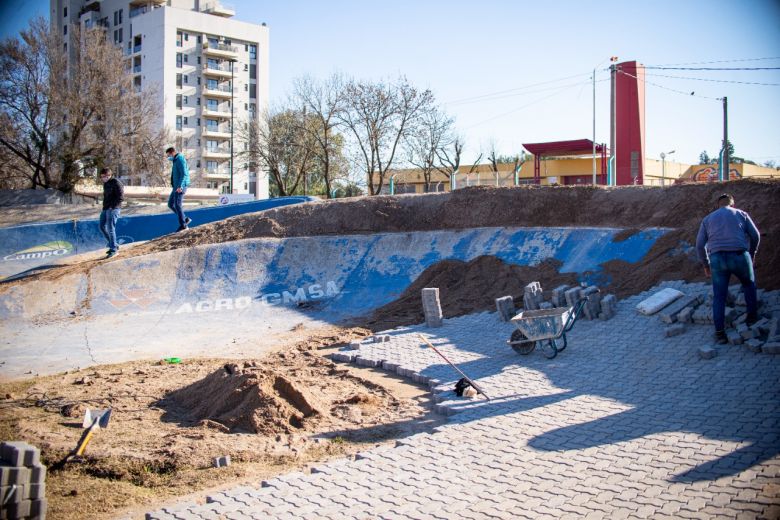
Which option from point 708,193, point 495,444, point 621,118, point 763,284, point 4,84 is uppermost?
point 4,84

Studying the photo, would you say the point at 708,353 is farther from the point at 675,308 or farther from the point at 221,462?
the point at 221,462

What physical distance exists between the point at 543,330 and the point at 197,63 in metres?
70.5

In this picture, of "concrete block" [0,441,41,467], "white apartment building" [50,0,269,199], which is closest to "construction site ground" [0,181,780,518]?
"concrete block" [0,441,41,467]

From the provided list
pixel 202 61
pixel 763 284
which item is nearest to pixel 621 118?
pixel 763 284

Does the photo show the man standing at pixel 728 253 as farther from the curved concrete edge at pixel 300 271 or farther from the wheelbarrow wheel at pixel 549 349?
the curved concrete edge at pixel 300 271

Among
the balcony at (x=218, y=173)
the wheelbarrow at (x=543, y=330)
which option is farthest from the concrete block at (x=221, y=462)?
the balcony at (x=218, y=173)

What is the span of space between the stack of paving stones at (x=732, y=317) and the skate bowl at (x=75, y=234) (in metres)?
15.6

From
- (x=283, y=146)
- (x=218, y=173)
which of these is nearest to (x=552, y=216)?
(x=283, y=146)

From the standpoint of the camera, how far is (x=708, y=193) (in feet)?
45.7

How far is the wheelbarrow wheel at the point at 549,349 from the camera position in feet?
30.9

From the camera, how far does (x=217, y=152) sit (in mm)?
71812

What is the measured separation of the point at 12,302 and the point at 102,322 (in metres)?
2.19

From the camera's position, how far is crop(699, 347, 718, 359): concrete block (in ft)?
27.7

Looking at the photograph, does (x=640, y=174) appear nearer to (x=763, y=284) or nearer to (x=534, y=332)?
(x=763, y=284)
